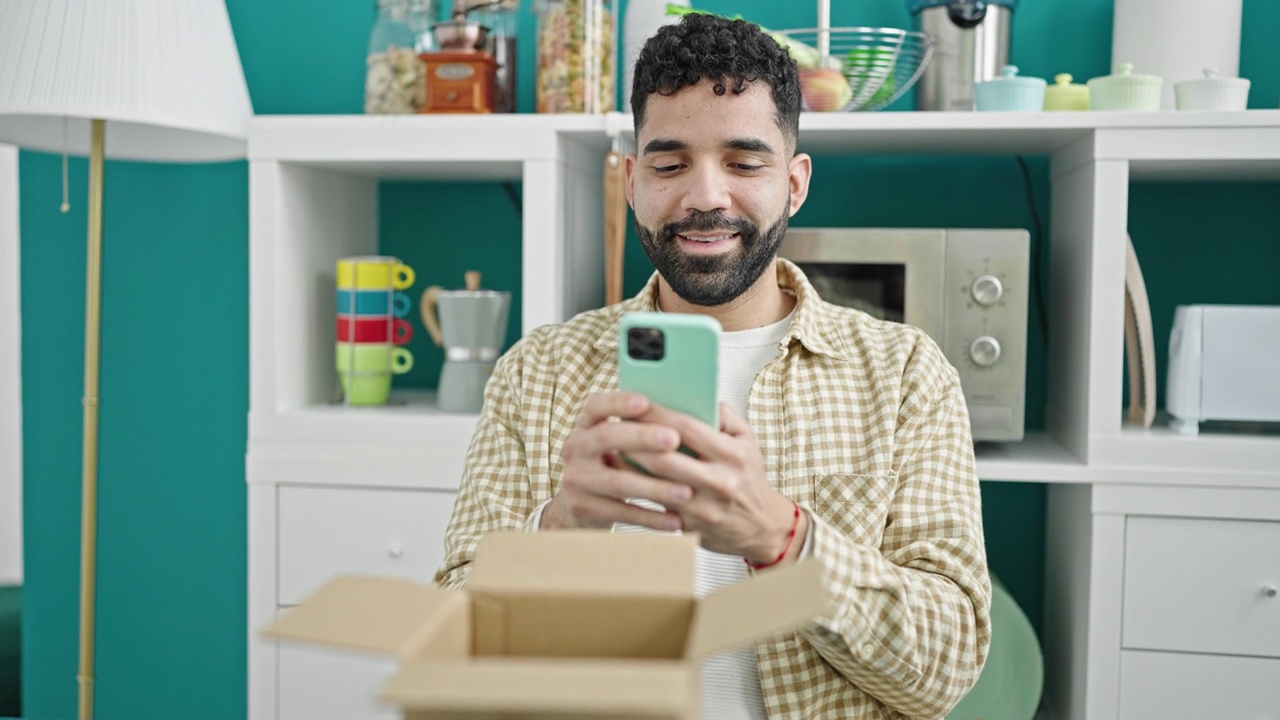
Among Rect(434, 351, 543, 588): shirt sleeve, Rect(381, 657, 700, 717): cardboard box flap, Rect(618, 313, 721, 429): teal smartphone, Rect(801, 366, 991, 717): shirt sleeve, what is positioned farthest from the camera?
Rect(434, 351, 543, 588): shirt sleeve

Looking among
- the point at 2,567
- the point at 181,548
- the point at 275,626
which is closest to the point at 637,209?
the point at 275,626

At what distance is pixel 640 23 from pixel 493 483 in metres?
0.83

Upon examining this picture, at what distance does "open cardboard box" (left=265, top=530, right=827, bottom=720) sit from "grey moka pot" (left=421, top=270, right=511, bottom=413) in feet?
3.85

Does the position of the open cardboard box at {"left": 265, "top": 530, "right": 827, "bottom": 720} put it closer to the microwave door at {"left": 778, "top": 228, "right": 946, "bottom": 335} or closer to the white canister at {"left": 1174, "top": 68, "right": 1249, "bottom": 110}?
the microwave door at {"left": 778, "top": 228, "right": 946, "bottom": 335}

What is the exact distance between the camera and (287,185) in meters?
1.78

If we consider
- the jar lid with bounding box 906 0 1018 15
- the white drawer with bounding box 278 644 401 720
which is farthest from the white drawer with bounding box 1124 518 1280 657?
the white drawer with bounding box 278 644 401 720

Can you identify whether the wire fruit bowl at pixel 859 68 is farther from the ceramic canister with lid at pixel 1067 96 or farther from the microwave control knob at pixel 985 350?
the microwave control knob at pixel 985 350

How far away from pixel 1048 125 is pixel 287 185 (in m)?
1.12

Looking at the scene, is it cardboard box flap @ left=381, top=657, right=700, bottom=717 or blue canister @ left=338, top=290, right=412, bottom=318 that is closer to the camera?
cardboard box flap @ left=381, top=657, right=700, bottom=717

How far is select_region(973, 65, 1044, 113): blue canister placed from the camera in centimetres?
162

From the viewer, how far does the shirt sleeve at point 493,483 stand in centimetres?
124

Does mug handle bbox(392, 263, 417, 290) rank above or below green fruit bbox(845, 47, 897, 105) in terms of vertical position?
below

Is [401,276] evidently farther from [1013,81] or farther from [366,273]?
[1013,81]

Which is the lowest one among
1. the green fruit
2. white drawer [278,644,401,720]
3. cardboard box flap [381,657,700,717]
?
white drawer [278,644,401,720]
